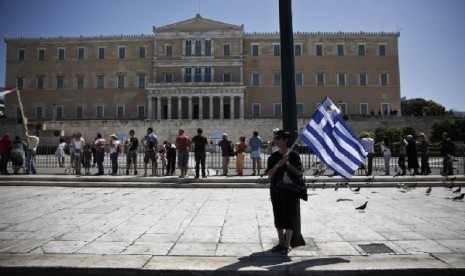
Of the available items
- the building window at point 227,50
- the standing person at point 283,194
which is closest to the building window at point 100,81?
the building window at point 227,50

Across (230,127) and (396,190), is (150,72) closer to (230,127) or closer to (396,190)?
(230,127)

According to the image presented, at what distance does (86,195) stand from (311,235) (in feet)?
20.4

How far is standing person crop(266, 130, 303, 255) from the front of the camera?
4.03m

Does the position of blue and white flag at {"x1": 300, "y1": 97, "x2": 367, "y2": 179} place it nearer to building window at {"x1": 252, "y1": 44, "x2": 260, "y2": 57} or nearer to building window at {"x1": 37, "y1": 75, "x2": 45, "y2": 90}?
building window at {"x1": 252, "y1": 44, "x2": 260, "y2": 57}

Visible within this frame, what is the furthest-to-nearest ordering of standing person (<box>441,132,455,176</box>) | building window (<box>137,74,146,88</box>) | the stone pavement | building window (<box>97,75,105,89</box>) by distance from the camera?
1. building window (<box>97,75,105,89</box>)
2. building window (<box>137,74,146,88</box>)
3. standing person (<box>441,132,455,176</box>)
4. the stone pavement

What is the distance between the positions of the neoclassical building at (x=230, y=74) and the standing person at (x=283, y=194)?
135 feet

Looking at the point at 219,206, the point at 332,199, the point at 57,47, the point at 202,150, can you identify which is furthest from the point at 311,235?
the point at 57,47

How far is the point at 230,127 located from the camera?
119ft

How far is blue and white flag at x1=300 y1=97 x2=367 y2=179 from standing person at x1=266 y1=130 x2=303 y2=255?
0.49 meters

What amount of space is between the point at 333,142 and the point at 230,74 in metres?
42.6

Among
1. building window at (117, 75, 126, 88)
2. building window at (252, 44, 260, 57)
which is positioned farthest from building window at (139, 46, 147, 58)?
building window at (252, 44, 260, 57)

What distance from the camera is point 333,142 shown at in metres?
4.60

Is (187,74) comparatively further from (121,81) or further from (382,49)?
(382,49)

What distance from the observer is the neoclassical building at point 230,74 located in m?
46.1
